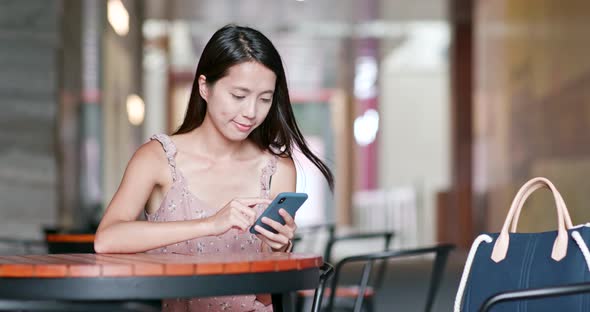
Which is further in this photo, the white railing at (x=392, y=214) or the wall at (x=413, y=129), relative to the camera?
the wall at (x=413, y=129)

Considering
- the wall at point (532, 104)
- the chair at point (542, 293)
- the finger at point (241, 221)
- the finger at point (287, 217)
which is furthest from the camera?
the wall at point (532, 104)

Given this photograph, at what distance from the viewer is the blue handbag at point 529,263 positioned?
6.94ft

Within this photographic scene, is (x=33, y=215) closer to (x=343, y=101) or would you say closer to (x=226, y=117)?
(x=226, y=117)

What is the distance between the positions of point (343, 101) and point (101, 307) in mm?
23493

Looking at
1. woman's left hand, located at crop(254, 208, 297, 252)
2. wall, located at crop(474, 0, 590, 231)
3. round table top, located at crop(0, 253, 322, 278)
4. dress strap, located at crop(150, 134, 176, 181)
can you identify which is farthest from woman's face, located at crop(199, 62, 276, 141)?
wall, located at crop(474, 0, 590, 231)

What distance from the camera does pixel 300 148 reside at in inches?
101

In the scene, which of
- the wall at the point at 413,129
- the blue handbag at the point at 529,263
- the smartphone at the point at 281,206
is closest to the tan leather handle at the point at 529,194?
the blue handbag at the point at 529,263

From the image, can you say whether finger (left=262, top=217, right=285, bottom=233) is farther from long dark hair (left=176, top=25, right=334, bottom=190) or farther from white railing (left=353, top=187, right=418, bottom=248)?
white railing (left=353, top=187, right=418, bottom=248)

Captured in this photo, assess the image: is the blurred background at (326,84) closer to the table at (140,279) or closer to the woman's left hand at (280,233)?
the woman's left hand at (280,233)

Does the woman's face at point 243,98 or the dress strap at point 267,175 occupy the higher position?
the woman's face at point 243,98

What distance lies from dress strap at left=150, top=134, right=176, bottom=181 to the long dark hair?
104 millimetres

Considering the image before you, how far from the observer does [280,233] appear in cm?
226

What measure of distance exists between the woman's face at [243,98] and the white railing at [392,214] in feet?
53.8

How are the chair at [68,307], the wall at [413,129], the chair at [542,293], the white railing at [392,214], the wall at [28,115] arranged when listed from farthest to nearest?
the wall at [413,129] < the white railing at [392,214] < the wall at [28,115] < the chair at [542,293] < the chair at [68,307]
